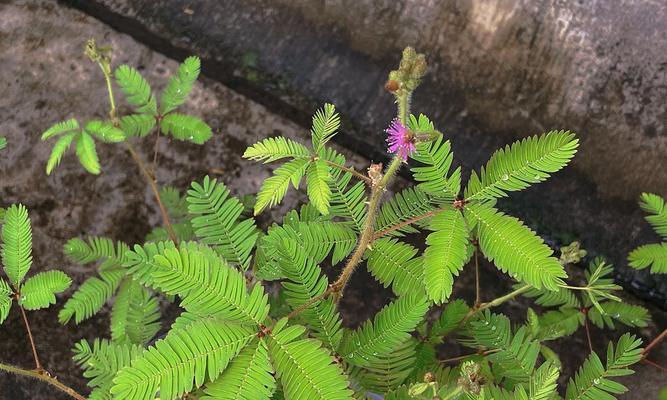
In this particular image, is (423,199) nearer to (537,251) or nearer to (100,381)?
(537,251)

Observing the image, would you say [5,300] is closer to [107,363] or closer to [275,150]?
[107,363]

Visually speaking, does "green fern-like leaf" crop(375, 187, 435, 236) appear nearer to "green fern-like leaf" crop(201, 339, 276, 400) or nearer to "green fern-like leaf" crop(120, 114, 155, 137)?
"green fern-like leaf" crop(201, 339, 276, 400)

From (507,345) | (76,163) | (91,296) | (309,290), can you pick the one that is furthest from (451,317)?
(76,163)

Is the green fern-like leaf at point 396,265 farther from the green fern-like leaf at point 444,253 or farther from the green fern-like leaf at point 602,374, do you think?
the green fern-like leaf at point 602,374

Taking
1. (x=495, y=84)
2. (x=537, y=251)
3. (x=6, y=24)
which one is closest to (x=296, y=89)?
(x=495, y=84)

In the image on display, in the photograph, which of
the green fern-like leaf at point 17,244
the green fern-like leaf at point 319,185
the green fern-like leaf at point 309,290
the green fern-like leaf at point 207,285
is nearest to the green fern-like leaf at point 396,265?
the green fern-like leaf at point 309,290

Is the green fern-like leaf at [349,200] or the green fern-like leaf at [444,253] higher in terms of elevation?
the green fern-like leaf at [444,253]

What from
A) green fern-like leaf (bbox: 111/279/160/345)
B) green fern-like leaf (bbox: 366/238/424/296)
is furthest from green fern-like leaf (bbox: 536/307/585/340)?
green fern-like leaf (bbox: 111/279/160/345)

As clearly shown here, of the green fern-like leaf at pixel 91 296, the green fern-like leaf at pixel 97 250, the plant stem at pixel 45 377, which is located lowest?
the plant stem at pixel 45 377
